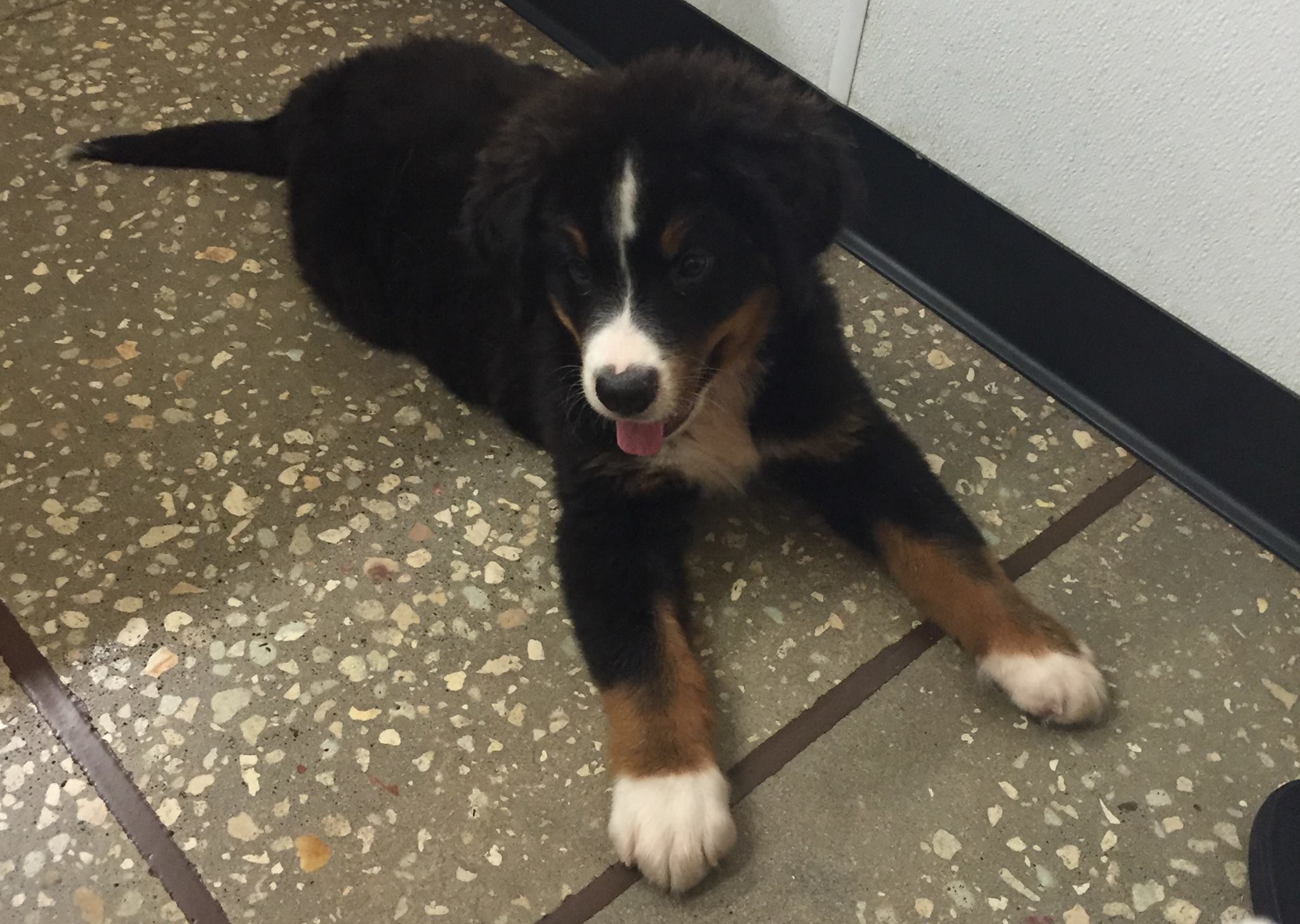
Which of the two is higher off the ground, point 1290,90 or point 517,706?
point 1290,90

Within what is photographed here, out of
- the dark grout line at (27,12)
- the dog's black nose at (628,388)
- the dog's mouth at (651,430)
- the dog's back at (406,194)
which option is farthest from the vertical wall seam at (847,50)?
the dark grout line at (27,12)

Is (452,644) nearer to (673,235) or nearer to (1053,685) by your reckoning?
(673,235)

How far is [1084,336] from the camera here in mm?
1964

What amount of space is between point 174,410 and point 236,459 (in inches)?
7.3

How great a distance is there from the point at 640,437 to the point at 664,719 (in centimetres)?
43

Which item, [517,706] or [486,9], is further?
[486,9]

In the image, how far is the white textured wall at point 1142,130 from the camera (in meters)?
1.56

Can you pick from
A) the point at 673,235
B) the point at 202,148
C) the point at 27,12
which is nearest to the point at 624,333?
the point at 673,235

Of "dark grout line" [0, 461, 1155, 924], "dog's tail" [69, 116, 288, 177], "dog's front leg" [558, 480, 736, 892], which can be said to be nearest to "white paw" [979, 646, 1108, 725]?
"dark grout line" [0, 461, 1155, 924]

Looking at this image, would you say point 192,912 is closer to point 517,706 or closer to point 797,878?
point 517,706

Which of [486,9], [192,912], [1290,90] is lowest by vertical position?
[486,9]

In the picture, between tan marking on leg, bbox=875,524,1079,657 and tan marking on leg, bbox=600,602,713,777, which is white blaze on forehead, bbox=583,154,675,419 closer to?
tan marking on leg, bbox=600,602,713,777

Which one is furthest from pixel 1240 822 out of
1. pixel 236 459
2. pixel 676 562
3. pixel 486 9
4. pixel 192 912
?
pixel 486 9

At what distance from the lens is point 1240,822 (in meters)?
1.43
